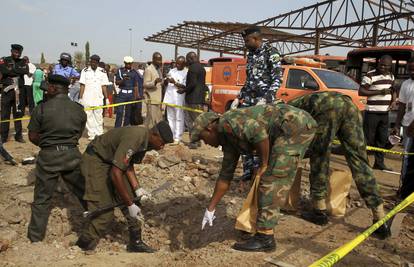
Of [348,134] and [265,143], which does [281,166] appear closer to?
[265,143]

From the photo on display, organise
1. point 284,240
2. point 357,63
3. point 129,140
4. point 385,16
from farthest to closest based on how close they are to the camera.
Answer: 1. point 385,16
2. point 357,63
3. point 284,240
4. point 129,140

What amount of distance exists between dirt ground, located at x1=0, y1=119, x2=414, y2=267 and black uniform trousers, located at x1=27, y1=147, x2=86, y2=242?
18cm

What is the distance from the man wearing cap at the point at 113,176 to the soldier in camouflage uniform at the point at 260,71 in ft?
5.17

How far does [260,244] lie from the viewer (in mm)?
3154

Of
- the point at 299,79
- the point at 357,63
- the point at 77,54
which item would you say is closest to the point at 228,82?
the point at 299,79

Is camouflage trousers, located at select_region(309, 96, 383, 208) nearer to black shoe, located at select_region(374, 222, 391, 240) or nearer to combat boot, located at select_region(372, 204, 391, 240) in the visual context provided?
combat boot, located at select_region(372, 204, 391, 240)

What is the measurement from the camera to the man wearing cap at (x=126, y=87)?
26.6 feet

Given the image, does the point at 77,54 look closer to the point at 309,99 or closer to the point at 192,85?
the point at 192,85

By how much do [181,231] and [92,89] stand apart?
4.33m

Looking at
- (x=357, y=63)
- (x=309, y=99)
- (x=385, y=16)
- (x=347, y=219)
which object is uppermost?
(x=385, y=16)

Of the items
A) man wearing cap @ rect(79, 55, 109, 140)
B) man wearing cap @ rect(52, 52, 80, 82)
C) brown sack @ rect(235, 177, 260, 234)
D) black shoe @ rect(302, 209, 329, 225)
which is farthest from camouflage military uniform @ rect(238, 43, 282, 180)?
man wearing cap @ rect(52, 52, 80, 82)

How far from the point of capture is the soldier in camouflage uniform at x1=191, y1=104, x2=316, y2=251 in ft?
9.64

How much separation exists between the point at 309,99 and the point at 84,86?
16.7 feet

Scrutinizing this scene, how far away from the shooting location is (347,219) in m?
4.16
